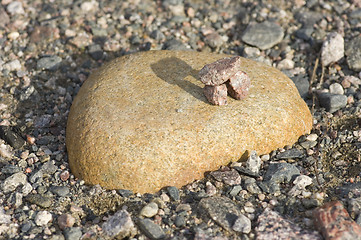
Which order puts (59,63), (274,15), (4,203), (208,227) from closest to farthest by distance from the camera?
(208,227), (4,203), (59,63), (274,15)

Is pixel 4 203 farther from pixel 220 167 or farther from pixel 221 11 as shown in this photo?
pixel 221 11

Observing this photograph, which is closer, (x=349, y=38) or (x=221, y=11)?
(x=349, y=38)

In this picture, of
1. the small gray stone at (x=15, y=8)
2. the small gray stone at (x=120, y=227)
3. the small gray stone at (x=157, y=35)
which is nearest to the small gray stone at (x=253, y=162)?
the small gray stone at (x=120, y=227)

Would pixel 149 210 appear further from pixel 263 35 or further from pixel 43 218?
pixel 263 35

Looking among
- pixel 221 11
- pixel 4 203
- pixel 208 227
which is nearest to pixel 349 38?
pixel 221 11

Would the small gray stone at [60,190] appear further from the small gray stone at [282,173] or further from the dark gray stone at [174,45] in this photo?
the dark gray stone at [174,45]

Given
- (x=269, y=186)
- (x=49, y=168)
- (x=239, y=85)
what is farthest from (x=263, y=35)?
(x=49, y=168)
